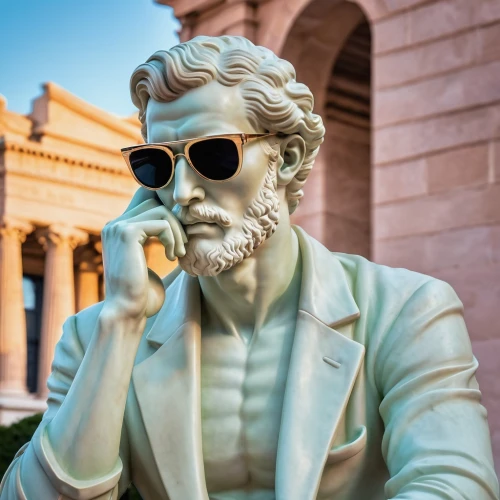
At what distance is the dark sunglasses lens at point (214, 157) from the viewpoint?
12.1ft

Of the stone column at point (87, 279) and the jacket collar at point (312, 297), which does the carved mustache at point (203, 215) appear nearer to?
the jacket collar at point (312, 297)

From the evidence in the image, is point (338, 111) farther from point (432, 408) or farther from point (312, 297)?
point (432, 408)

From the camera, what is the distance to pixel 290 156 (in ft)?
13.0

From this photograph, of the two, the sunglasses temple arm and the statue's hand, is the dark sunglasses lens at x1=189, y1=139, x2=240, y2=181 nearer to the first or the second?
the sunglasses temple arm

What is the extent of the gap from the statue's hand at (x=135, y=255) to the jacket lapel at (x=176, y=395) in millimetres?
191

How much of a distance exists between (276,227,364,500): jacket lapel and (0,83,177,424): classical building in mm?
41334

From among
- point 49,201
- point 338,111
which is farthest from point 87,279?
point 338,111

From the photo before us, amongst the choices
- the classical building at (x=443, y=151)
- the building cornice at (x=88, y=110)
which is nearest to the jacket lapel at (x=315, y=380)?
the classical building at (x=443, y=151)

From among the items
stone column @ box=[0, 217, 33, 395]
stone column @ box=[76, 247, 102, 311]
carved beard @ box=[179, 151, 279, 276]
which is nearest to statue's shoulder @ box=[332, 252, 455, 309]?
carved beard @ box=[179, 151, 279, 276]

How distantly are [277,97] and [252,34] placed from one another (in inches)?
468

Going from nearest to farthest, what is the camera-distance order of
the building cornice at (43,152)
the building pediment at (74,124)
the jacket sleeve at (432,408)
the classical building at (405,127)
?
the jacket sleeve at (432,408), the classical building at (405,127), the building cornice at (43,152), the building pediment at (74,124)

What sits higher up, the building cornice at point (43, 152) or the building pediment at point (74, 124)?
the building pediment at point (74, 124)

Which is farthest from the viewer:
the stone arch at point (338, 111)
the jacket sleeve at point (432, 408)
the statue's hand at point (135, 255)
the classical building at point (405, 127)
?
the stone arch at point (338, 111)

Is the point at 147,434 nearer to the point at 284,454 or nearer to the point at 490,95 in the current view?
the point at 284,454
